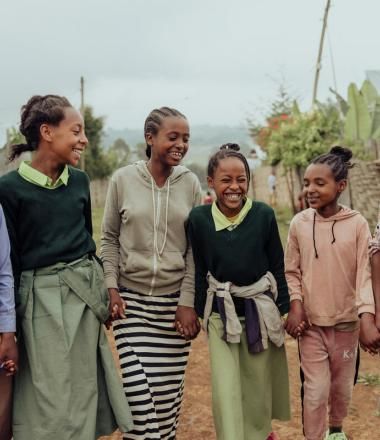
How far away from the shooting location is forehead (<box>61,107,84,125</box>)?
2.92 m

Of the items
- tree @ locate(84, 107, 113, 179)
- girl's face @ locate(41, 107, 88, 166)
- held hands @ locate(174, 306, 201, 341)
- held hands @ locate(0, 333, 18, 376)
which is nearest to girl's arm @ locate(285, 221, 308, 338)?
held hands @ locate(174, 306, 201, 341)

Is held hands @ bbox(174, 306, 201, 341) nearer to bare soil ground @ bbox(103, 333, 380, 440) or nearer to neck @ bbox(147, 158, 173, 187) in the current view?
neck @ bbox(147, 158, 173, 187)

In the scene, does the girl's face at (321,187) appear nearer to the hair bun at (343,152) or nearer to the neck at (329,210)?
the neck at (329,210)

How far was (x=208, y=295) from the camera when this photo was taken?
125 inches

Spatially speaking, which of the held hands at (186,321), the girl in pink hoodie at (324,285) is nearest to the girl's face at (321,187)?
the girl in pink hoodie at (324,285)

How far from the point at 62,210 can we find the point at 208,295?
87 cm

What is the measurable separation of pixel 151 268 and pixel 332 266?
999mm

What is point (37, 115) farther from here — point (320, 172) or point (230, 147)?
point (320, 172)

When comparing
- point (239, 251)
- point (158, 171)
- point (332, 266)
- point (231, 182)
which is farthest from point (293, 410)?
point (158, 171)

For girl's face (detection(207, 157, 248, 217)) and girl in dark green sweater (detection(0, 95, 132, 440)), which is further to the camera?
girl's face (detection(207, 157, 248, 217))

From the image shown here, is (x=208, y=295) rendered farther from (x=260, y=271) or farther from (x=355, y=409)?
(x=355, y=409)

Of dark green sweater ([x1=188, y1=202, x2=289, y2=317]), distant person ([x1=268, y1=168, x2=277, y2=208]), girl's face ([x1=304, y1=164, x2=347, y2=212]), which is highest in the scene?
distant person ([x1=268, y1=168, x2=277, y2=208])

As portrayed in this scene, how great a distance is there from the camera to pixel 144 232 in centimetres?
319

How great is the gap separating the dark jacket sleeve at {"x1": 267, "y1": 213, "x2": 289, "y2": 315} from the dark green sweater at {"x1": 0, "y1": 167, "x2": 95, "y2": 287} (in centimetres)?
98
